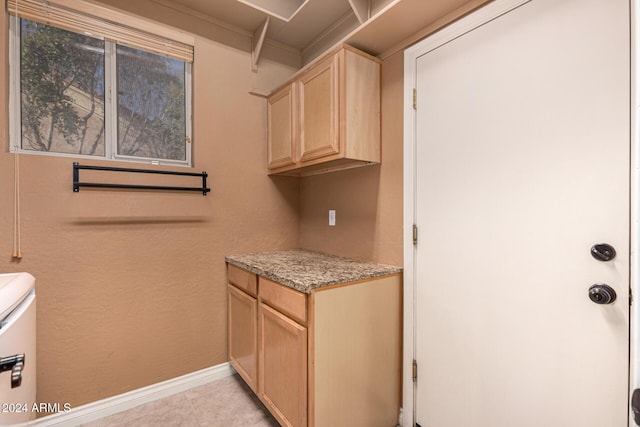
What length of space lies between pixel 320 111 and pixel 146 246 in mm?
1453

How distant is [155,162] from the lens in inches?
79.6

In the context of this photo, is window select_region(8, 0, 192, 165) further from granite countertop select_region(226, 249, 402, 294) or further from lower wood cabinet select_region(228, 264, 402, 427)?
lower wood cabinet select_region(228, 264, 402, 427)

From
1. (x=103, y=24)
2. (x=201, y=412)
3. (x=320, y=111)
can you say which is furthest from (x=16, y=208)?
(x=320, y=111)

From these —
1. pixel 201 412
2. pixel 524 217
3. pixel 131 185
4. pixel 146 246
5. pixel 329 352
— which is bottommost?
pixel 201 412

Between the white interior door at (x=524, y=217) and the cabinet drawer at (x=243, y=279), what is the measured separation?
38.9 inches

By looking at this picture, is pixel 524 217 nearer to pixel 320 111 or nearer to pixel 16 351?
pixel 320 111

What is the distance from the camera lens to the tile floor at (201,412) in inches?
68.9

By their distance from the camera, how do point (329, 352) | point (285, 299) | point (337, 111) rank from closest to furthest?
point (329, 352), point (285, 299), point (337, 111)

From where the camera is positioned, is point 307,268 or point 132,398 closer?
point 307,268

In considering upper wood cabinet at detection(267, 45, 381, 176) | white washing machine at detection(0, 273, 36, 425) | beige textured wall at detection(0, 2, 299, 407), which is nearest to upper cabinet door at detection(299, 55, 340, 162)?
upper wood cabinet at detection(267, 45, 381, 176)

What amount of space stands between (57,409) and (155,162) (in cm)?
158

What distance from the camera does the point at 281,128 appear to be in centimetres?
224

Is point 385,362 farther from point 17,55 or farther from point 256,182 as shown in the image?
point 17,55

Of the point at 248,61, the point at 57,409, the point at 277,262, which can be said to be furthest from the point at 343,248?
the point at 57,409
